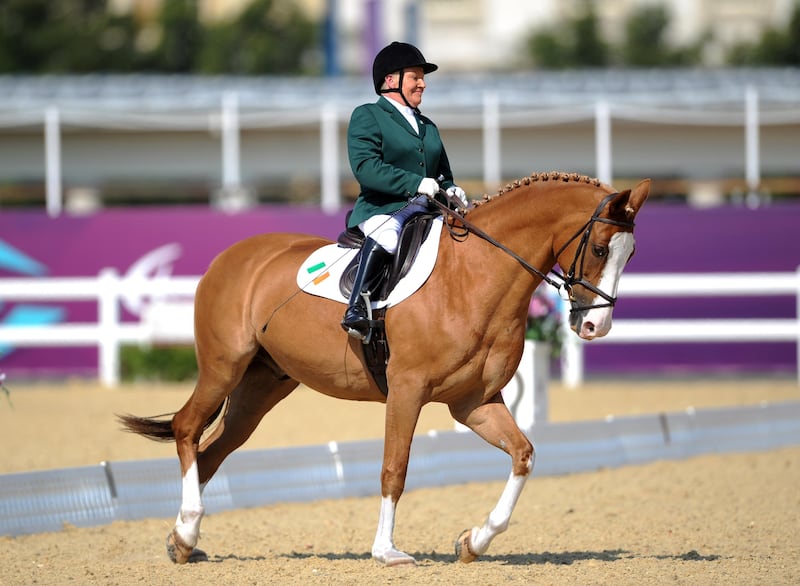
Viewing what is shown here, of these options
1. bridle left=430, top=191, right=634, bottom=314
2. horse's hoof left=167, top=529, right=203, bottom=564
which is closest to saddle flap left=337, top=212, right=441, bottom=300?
bridle left=430, top=191, right=634, bottom=314

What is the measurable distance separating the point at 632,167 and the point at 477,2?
3032 centimetres

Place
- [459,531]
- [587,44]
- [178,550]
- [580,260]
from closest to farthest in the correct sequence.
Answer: [580,260] → [178,550] → [459,531] → [587,44]

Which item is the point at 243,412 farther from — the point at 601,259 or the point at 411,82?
the point at 601,259

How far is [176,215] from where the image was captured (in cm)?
1655

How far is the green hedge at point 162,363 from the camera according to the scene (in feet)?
51.1

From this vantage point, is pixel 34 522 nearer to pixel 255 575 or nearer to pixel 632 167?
pixel 255 575

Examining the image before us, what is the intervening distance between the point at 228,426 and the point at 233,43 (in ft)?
125

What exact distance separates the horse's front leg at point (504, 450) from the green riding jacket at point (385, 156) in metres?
1.16

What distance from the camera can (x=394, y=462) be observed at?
6.13 m

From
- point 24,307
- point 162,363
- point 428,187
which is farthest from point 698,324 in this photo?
point 428,187

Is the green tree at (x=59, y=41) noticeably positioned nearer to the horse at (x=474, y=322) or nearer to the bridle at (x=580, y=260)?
the horse at (x=474, y=322)

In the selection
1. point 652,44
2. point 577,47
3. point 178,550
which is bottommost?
point 178,550

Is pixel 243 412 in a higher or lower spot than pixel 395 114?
lower

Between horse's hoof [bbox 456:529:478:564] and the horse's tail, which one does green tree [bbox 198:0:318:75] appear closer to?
the horse's tail
